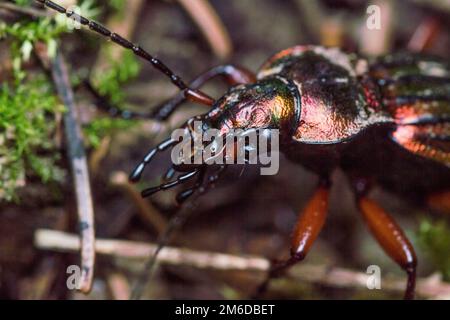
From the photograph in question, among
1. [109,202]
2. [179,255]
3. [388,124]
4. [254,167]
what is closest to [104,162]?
[109,202]

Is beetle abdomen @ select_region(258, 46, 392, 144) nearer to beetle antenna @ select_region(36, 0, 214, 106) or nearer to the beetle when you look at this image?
the beetle

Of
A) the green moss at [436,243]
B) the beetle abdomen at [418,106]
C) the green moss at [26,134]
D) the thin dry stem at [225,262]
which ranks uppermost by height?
the beetle abdomen at [418,106]

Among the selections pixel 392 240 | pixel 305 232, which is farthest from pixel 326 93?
pixel 392 240

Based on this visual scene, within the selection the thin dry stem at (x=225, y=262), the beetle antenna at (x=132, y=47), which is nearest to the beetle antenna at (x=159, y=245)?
the thin dry stem at (x=225, y=262)

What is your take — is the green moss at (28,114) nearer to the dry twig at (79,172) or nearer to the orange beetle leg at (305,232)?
the dry twig at (79,172)

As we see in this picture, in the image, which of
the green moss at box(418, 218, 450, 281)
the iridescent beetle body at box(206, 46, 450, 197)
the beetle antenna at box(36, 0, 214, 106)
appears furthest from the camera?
the green moss at box(418, 218, 450, 281)

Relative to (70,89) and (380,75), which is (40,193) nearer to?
(70,89)

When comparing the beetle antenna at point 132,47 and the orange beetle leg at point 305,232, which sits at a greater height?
the beetle antenna at point 132,47

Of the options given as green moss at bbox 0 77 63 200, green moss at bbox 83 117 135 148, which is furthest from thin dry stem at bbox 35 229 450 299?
green moss at bbox 83 117 135 148
